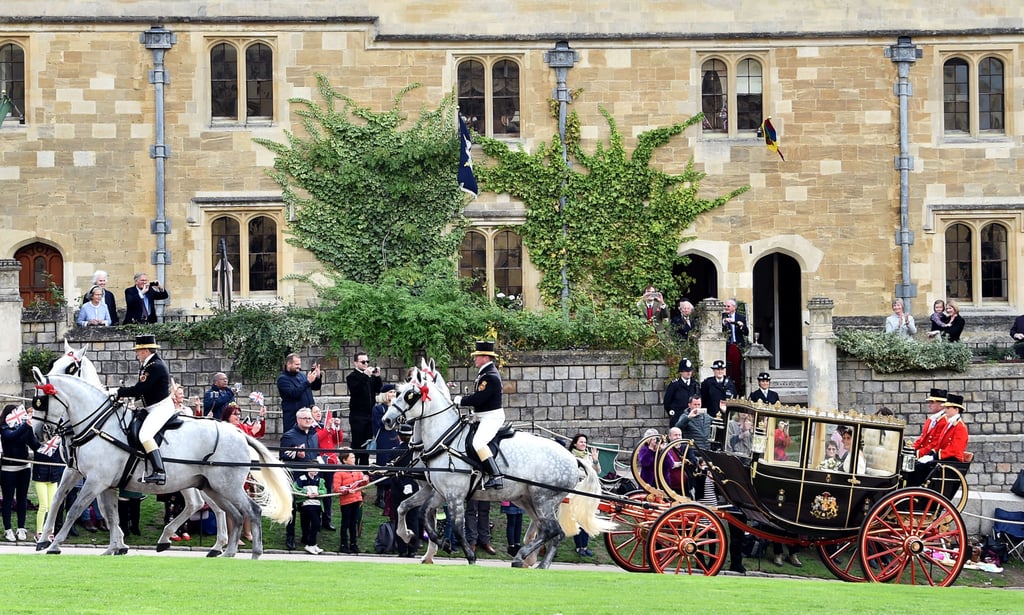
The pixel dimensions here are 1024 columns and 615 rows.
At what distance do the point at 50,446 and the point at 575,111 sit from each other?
15.9 m

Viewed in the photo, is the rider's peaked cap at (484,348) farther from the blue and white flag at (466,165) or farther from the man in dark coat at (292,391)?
the blue and white flag at (466,165)

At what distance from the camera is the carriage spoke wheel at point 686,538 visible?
16922mm

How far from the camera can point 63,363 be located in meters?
17.0

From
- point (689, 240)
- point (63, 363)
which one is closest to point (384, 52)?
point (689, 240)

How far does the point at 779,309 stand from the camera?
3297cm

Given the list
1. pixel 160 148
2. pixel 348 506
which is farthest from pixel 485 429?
pixel 160 148

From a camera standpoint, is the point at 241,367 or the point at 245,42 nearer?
the point at 241,367

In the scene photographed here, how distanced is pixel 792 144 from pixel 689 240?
9.57ft

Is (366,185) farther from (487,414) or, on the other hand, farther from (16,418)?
(487,414)

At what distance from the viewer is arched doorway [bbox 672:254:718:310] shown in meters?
32.3

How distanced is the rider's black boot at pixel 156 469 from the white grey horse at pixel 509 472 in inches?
97.9

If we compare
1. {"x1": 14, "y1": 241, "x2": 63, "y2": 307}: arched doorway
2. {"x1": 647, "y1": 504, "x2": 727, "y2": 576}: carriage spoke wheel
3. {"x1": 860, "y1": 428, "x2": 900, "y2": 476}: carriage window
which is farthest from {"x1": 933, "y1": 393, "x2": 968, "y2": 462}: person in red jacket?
{"x1": 14, "y1": 241, "x2": 63, "y2": 307}: arched doorway

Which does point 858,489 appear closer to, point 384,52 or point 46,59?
point 384,52

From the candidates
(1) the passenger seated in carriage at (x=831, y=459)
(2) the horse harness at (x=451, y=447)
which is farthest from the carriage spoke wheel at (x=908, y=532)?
(2) the horse harness at (x=451, y=447)
